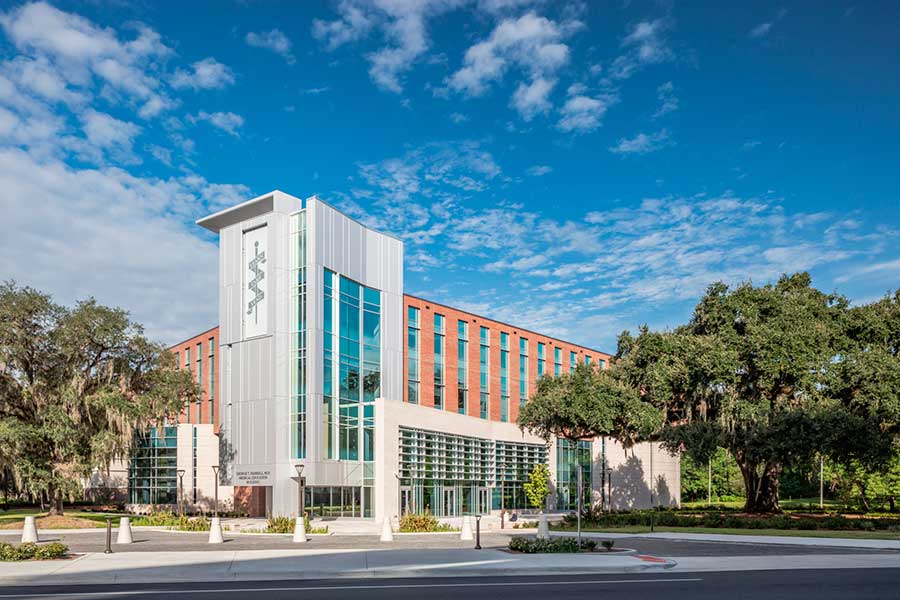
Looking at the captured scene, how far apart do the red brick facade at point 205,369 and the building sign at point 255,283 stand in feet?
56.5

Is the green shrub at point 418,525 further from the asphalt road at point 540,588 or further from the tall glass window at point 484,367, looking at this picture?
the tall glass window at point 484,367

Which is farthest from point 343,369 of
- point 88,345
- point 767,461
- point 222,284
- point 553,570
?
point 553,570

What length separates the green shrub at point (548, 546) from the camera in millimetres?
24141

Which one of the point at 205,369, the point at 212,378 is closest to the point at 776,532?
the point at 212,378

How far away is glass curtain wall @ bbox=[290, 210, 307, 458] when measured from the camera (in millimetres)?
48969

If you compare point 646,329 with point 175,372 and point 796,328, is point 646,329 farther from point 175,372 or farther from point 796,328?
point 175,372

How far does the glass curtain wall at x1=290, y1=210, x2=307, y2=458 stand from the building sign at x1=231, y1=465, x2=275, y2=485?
6.02 feet

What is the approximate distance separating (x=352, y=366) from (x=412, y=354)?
28.3ft

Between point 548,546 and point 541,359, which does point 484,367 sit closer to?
point 541,359

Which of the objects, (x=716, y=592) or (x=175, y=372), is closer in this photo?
(x=716, y=592)

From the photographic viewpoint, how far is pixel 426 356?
61562 mm

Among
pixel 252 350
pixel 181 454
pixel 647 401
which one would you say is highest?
pixel 252 350

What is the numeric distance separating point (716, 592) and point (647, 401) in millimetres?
26798

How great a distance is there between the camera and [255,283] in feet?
170
